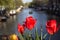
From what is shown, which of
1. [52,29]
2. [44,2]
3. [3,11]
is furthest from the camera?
[44,2]

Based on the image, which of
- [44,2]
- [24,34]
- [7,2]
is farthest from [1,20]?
[44,2]

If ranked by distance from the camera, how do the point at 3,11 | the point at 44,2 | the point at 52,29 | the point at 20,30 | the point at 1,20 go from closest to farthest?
the point at 52,29
the point at 20,30
the point at 1,20
the point at 3,11
the point at 44,2

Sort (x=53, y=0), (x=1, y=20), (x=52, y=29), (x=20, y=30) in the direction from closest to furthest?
1. (x=52, y=29)
2. (x=20, y=30)
3. (x=1, y=20)
4. (x=53, y=0)

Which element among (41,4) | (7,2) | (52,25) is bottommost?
(41,4)

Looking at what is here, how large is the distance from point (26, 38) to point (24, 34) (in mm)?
A: 144

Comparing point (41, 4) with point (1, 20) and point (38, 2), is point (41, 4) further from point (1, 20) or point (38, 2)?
point (1, 20)

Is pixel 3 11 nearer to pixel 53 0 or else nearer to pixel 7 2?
pixel 7 2

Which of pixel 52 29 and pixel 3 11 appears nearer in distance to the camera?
pixel 52 29

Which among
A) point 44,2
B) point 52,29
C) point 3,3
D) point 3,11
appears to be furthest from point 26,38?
point 44,2

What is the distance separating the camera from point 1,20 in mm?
42969

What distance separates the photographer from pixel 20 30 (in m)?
2.42

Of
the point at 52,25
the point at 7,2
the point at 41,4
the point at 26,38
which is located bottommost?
the point at 41,4

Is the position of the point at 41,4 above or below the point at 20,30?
below

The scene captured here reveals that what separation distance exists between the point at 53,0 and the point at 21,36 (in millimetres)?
89333
